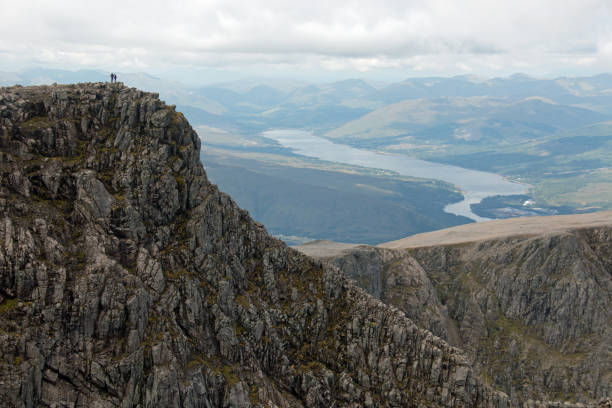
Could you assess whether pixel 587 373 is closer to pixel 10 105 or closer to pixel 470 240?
pixel 470 240

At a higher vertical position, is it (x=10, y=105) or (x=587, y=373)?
(x=10, y=105)

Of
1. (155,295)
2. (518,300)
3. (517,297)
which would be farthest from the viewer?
(517,297)

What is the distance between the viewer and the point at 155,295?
54.4m

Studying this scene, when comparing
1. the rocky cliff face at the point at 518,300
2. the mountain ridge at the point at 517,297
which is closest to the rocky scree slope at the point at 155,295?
the rocky cliff face at the point at 518,300

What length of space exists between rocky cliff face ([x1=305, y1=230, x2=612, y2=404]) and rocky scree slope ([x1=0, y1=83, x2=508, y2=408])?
56791mm

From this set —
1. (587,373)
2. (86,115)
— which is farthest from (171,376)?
(587,373)

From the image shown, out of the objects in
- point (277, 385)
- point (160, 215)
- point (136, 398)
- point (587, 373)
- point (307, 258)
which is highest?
point (160, 215)

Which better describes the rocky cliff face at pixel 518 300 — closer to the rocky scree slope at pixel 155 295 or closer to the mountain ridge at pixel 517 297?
the mountain ridge at pixel 517 297

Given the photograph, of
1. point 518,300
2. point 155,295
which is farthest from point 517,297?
point 155,295

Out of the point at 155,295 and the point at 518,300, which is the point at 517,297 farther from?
the point at 155,295

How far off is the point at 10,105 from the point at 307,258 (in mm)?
45558

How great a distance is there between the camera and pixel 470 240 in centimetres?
16675

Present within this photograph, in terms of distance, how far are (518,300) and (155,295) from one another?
124513 millimetres

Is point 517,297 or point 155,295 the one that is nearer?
point 155,295
